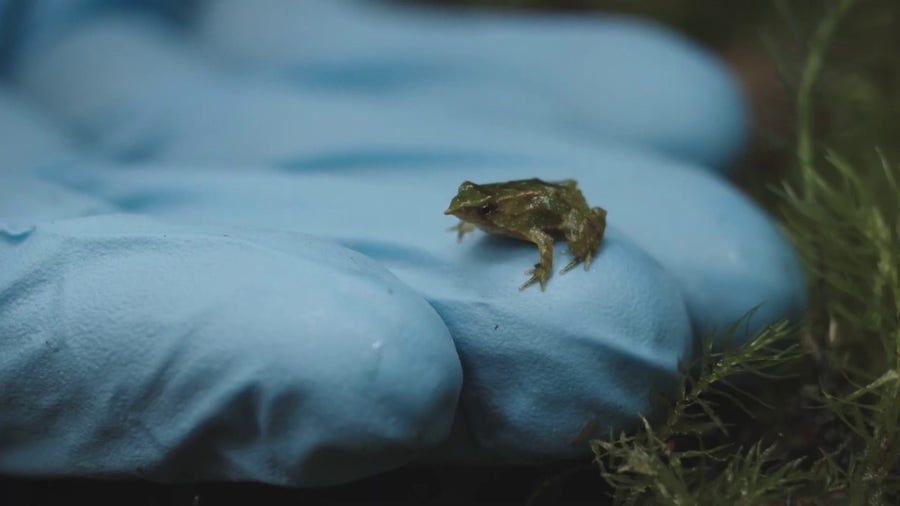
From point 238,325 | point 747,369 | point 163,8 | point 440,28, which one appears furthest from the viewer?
point 440,28

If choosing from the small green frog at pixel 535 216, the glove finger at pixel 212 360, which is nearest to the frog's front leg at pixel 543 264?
the small green frog at pixel 535 216

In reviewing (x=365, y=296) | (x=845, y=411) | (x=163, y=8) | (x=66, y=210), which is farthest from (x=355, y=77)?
(x=845, y=411)

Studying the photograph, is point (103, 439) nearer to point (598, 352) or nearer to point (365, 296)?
point (365, 296)

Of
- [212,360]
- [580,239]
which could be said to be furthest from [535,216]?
[212,360]

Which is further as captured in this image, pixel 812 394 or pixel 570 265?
pixel 812 394

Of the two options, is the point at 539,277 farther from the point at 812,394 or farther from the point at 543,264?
the point at 812,394

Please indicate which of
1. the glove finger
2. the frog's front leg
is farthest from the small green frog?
the glove finger

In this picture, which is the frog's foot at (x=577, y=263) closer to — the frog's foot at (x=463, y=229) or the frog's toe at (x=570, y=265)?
the frog's toe at (x=570, y=265)

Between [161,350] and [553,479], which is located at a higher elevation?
[161,350]
